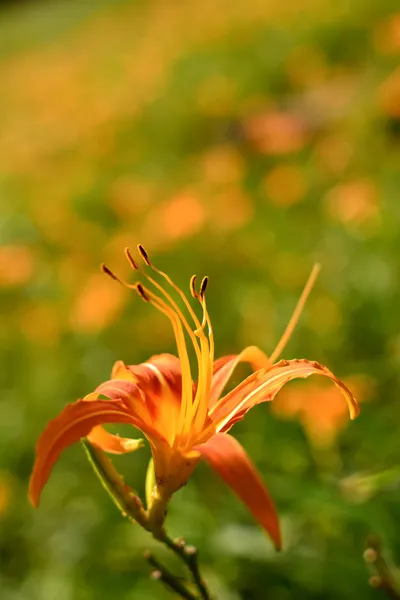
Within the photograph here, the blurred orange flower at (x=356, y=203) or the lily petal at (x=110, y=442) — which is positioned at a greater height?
the lily petal at (x=110, y=442)

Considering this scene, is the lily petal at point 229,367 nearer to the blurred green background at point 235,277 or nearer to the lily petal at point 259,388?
the lily petal at point 259,388

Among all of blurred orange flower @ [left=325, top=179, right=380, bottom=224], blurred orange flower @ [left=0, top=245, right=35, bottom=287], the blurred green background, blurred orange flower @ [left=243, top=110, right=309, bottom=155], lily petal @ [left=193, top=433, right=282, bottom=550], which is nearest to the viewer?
lily petal @ [left=193, top=433, right=282, bottom=550]

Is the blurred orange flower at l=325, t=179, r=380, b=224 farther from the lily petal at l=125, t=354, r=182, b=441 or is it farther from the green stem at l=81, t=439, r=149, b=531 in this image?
the green stem at l=81, t=439, r=149, b=531

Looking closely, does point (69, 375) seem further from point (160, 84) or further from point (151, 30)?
point (151, 30)

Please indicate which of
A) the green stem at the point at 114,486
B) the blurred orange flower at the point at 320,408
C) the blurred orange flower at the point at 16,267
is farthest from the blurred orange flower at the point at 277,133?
the green stem at the point at 114,486

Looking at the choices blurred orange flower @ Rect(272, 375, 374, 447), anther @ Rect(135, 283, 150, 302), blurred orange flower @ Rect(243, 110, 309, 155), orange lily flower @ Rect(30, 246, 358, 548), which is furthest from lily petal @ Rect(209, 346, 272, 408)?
blurred orange flower @ Rect(243, 110, 309, 155)

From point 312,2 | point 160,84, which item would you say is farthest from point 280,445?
point 312,2

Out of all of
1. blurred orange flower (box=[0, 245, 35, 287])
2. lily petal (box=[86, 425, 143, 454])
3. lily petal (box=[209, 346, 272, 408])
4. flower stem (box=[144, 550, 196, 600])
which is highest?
Result: lily petal (box=[86, 425, 143, 454])
